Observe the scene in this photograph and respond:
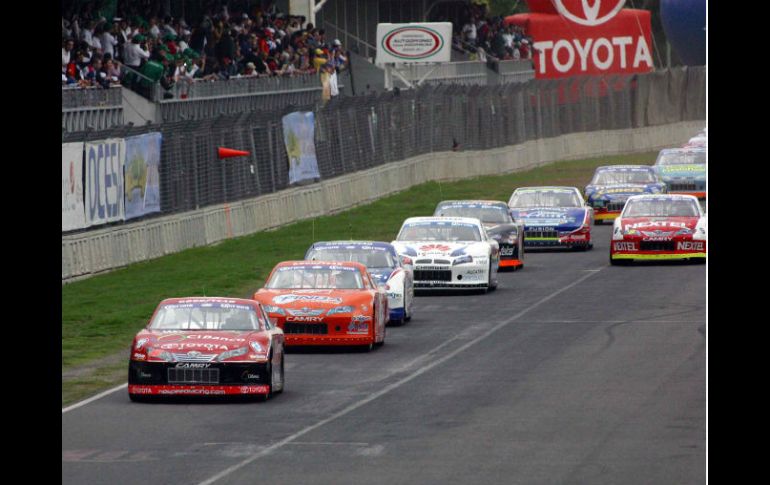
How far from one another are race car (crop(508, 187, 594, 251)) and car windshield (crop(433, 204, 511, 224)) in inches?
91.1

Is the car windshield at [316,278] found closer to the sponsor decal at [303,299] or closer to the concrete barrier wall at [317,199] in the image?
the sponsor decal at [303,299]

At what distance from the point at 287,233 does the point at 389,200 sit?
32.1 feet

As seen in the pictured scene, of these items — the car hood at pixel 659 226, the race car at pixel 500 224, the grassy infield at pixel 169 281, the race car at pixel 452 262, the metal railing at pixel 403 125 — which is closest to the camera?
the grassy infield at pixel 169 281

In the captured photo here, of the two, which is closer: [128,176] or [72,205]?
[72,205]

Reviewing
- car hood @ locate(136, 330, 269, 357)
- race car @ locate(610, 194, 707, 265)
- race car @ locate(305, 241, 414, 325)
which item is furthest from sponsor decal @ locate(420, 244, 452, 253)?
car hood @ locate(136, 330, 269, 357)

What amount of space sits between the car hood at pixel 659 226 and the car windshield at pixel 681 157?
51.8 ft

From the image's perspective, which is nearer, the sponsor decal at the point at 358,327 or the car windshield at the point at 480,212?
the sponsor decal at the point at 358,327

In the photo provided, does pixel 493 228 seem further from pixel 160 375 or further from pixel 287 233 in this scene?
pixel 160 375

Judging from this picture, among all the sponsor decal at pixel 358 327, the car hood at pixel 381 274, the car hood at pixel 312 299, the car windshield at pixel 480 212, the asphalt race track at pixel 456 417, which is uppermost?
the car windshield at pixel 480 212

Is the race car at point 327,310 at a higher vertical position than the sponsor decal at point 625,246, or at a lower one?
lower

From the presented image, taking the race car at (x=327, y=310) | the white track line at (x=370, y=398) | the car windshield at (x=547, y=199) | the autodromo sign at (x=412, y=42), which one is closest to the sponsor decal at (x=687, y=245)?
the car windshield at (x=547, y=199)

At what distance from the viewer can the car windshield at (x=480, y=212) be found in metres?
34.9
